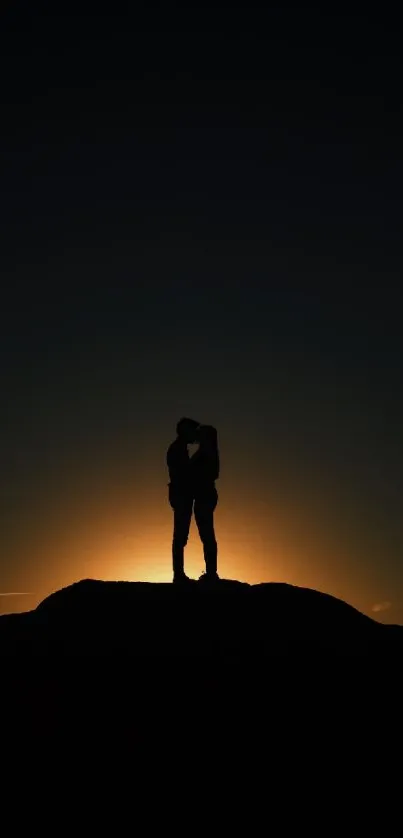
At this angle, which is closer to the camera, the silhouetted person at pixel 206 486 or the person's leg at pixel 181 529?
the person's leg at pixel 181 529

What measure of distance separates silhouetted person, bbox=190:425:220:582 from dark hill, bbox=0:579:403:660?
4.21ft

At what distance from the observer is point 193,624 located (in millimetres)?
16625

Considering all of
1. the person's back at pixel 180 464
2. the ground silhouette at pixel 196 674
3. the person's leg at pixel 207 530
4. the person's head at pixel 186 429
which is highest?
the person's head at pixel 186 429

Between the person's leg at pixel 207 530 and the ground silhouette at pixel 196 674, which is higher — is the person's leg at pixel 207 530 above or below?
above

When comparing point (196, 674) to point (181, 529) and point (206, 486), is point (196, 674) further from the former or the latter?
point (206, 486)

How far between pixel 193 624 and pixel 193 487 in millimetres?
4333

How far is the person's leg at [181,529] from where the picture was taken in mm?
19828

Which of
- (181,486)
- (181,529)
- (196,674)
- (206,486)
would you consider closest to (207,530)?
(181,529)

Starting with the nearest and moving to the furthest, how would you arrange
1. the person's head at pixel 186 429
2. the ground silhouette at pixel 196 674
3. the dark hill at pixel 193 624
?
the ground silhouette at pixel 196 674 < the dark hill at pixel 193 624 < the person's head at pixel 186 429

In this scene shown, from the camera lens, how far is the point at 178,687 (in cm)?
1459

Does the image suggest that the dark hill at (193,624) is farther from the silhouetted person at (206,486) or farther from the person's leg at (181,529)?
the silhouetted person at (206,486)

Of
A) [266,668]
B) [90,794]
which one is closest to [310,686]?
[266,668]

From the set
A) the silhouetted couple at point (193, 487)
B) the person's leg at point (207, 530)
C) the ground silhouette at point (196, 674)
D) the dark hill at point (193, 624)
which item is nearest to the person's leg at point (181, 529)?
the silhouetted couple at point (193, 487)

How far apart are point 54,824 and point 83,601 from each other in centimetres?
555
